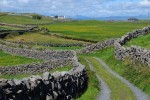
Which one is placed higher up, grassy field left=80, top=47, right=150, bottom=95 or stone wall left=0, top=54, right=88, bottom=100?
stone wall left=0, top=54, right=88, bottom=100

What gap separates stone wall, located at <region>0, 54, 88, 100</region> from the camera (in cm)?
2062

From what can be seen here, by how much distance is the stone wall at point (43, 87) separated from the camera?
20625 mm

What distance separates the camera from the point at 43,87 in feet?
78.7

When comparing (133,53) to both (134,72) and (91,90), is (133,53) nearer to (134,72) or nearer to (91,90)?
(134,72)

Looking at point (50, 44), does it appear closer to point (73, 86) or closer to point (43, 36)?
point (43, 36)

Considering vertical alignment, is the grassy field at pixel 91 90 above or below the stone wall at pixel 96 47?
above

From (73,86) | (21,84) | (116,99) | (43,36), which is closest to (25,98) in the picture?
(21,84)

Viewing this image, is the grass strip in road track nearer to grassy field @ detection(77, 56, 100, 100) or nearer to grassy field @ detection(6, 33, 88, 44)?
grassy field @ detection(77, 56, 100, 100)

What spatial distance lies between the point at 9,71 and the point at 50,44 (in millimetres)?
43466

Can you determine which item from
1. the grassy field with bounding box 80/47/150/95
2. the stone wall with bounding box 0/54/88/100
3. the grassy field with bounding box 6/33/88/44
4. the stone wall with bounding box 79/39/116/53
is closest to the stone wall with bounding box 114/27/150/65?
the grassy field with bounding box 80/47/150/95

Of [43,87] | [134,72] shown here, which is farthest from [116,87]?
[43,87]

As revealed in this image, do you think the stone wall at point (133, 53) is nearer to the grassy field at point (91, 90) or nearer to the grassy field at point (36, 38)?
the grassy field at point (91, 90)

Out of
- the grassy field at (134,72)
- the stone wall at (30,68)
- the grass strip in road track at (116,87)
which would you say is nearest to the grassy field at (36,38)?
the stone wall at (30,68)

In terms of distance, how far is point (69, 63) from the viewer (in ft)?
190
